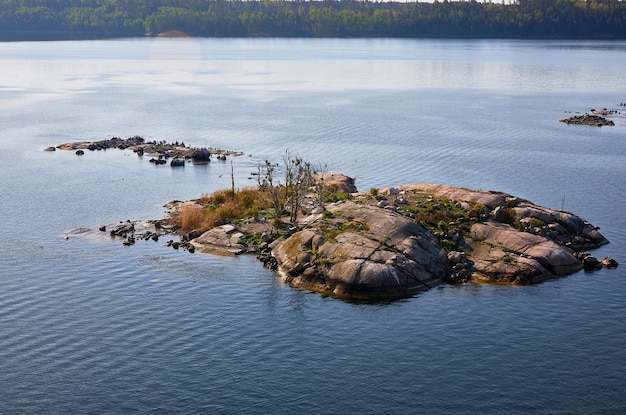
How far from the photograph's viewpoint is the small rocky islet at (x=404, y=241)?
78.5 m

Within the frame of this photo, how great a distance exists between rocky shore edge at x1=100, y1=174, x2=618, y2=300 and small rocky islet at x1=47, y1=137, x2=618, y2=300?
0.11 m

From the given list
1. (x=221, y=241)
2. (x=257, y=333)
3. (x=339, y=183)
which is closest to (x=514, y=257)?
(x=257, y=333)

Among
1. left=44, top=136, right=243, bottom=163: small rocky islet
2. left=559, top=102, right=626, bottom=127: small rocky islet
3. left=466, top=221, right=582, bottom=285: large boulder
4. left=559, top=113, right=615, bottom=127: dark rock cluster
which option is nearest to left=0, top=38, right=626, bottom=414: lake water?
left=466, top=221, right=582, bottom=285: large boulder

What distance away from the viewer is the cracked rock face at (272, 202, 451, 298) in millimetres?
76938

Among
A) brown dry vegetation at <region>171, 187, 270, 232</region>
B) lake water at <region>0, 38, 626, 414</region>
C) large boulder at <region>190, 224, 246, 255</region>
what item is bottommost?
Answer: lake water at <region>0, 38, 626, 414</region>

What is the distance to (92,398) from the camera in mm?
56281

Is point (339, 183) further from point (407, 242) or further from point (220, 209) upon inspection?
point (407, 242)

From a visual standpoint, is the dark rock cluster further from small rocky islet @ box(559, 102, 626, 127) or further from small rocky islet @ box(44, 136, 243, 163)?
small rocky islet @ box(44, 136, 243, 163)

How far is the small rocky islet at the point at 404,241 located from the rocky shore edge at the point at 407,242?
113 mm

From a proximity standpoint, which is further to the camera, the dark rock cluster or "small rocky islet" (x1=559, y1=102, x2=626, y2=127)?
"small rocky islet" (x1=559, y1=102, x2=626, y2=127)

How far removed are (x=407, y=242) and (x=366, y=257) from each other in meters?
5.33

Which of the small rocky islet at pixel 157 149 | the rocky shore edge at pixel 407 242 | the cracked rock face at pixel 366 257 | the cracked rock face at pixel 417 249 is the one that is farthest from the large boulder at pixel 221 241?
the small rocky islet at pixel 157 149

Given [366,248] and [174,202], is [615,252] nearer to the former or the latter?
[366,248]

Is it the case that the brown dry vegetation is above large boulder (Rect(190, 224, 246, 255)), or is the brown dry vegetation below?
above
